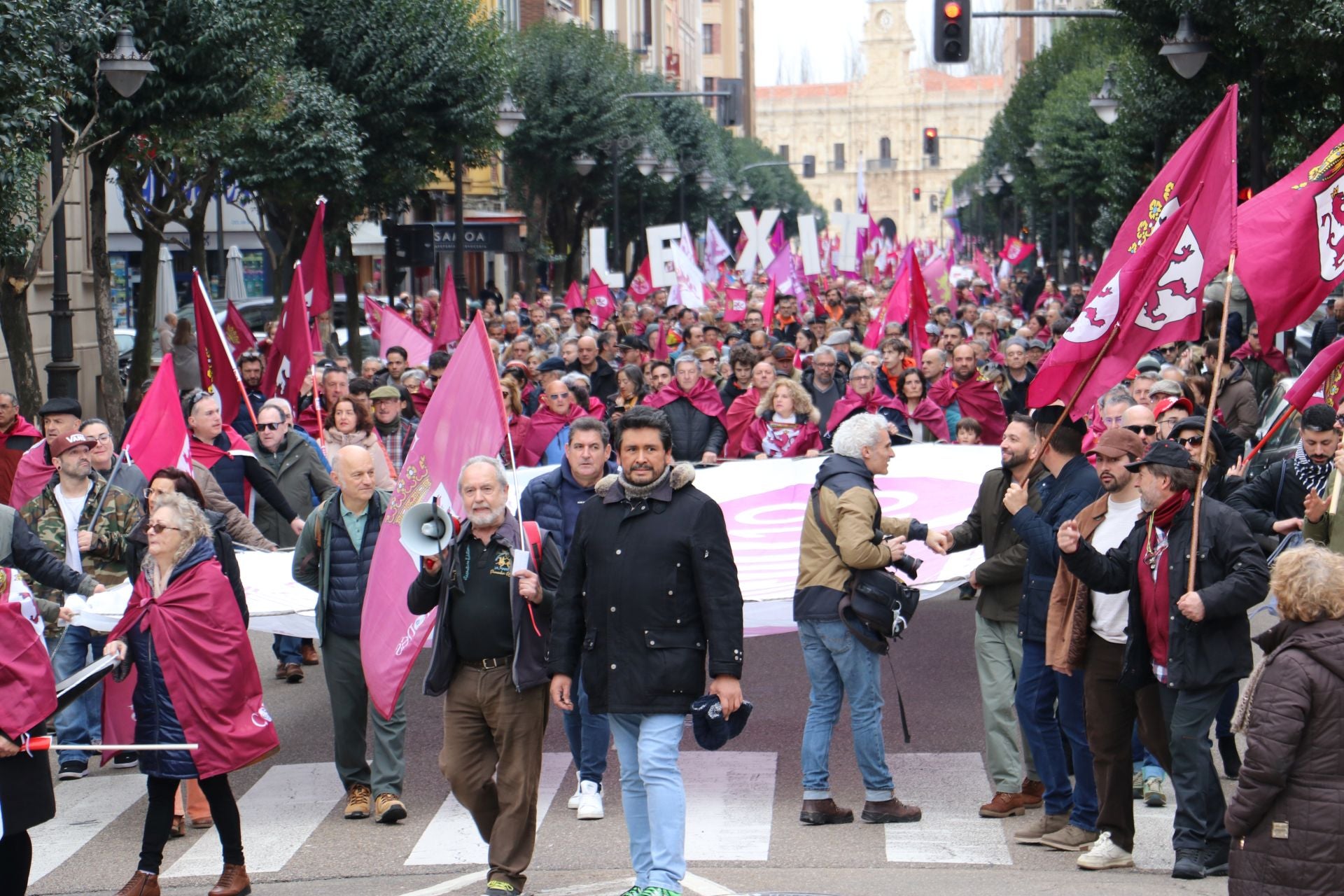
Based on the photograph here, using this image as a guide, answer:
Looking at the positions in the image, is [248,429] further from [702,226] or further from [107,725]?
[702,226]

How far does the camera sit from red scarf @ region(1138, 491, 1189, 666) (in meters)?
6.69

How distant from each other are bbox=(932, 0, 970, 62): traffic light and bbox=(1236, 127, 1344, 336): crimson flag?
1272 centimetres

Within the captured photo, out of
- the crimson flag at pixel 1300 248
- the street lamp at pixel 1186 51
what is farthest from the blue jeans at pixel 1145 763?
the street lamp at pixel 1186 51

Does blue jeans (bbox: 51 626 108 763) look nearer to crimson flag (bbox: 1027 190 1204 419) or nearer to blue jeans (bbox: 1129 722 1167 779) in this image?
crimson flag (bbox: 1027 190 1204 419)

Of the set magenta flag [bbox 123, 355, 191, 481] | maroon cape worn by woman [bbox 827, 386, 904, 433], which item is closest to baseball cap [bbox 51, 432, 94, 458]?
magenta flag [bbox 123, 355, 191, 481]

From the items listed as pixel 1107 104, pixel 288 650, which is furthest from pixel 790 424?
pixel 1107 104

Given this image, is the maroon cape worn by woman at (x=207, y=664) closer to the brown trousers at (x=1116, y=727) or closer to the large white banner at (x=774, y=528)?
the large white banner at (x=774, y=528)

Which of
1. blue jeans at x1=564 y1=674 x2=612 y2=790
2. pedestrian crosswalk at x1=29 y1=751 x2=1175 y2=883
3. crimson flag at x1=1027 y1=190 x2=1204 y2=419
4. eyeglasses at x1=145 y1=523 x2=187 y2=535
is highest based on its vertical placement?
crimson flag at x1=1027 y1=190 x2=1204 y2=419

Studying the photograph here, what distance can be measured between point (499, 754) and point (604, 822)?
48.2 inches

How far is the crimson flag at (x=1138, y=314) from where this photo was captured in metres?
7.57

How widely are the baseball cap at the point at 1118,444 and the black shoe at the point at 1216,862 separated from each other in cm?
148

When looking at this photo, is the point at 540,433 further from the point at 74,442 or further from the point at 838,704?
the point at 838,704

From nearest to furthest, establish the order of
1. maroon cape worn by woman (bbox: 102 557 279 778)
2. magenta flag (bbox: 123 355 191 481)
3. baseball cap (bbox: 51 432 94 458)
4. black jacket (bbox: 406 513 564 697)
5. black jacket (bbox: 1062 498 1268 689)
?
black jacket (bbox: 1062 498 1268 689), black jacket (bbox: 406 513 564 697), maroon cape worn by woman (bbox: 102 557 279 778), baseball cap (bbox: 51 432 94 458), magenta flag (bbox: 123 355 191 481)

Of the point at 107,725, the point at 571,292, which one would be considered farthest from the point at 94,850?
the point at 571,292
